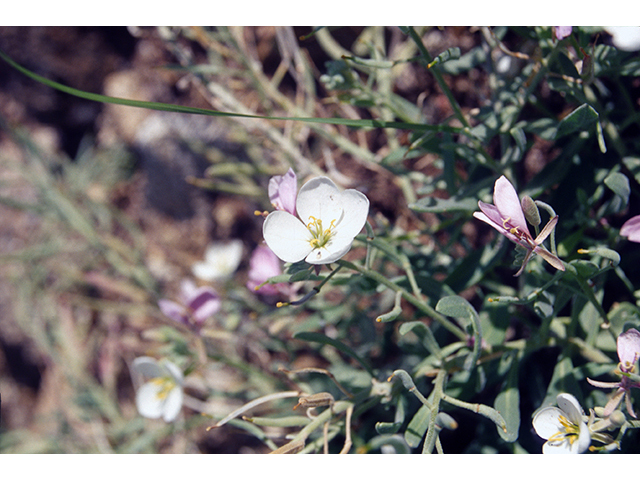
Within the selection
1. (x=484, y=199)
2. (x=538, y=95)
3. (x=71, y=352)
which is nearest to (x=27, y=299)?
(x=71, y=352)

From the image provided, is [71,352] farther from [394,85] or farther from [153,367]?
[394,85]

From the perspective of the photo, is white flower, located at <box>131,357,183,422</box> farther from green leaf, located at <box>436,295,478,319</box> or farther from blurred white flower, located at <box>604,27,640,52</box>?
blurred white flower, located at <box>604,27,640,52</box>

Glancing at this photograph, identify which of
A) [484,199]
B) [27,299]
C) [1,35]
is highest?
[1,35]

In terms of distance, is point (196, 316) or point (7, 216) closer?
point (196, 316)

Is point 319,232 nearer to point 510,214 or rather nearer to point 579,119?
point 510,214

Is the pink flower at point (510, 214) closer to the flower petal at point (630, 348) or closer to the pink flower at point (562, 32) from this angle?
the flower petal at point (630, 348)

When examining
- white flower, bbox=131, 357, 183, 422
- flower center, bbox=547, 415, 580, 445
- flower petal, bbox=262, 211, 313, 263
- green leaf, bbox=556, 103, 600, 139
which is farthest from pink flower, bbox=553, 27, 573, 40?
white flower, bbox=131, 357, 183, 422

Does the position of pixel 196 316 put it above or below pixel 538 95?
below

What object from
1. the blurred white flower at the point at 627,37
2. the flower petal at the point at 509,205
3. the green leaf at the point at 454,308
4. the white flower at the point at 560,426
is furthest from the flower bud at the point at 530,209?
the blurred white flower at the point at 627,37

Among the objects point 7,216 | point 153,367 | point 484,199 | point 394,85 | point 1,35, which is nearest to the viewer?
point 484,199
